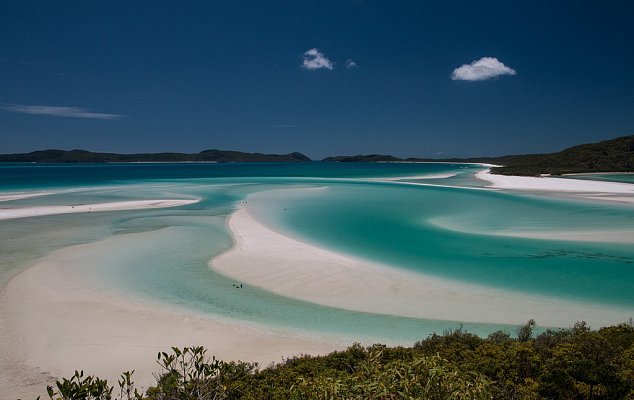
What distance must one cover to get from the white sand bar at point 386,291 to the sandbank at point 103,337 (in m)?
2.61

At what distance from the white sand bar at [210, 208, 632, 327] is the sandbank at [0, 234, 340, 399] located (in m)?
2.61

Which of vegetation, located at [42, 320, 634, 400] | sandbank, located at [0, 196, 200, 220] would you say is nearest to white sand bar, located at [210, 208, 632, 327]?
vegetation, located at [42, 320, 634, 400]

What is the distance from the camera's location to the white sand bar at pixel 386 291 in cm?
941

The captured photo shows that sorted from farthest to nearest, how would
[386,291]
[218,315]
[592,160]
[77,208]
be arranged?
[592,160] < [77,208] < [386,291] < [218,315]

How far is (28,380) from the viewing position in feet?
20.8

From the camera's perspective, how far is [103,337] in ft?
26.0

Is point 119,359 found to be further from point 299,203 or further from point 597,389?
point 299,203

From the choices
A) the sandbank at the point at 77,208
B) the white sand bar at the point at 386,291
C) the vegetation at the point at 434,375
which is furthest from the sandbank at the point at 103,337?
the sandbank at the point at 77,208

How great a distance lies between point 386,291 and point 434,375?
26.7 feet

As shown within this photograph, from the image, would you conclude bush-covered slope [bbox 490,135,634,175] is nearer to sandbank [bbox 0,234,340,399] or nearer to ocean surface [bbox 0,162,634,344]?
ocean surface [bbox 0,162,634,344]

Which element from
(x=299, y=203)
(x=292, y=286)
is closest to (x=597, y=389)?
(x=292, y=286)

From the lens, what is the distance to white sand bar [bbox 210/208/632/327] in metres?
9.41

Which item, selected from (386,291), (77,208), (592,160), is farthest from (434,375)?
(592,160)

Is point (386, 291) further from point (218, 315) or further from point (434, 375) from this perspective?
point (434, 375)
